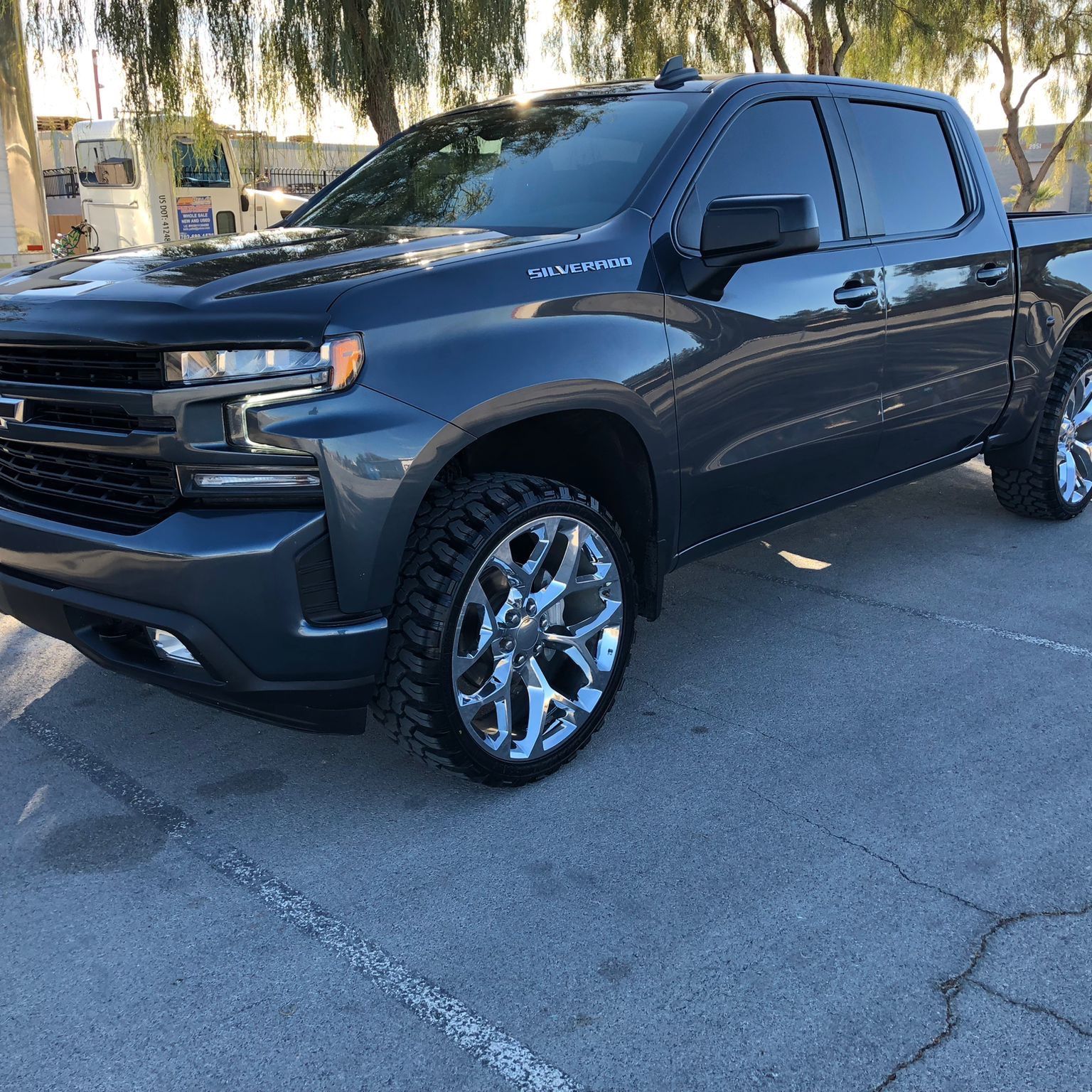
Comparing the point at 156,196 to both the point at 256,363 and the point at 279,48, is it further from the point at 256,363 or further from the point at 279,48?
the point at 256,363

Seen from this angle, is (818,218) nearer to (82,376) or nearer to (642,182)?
(642,182)

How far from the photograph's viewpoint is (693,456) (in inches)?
133

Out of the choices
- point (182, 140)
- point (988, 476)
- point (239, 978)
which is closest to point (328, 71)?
point (182, 140)

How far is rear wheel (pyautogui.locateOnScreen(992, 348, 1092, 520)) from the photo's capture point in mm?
5258

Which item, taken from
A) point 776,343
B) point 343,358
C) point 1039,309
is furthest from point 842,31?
point 343,358

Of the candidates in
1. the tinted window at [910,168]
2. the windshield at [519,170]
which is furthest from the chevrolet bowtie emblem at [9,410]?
the tinted window at [910,168]

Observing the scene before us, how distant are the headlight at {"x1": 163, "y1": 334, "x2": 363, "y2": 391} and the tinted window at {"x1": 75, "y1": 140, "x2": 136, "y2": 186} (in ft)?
49.9

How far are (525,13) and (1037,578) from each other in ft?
24.3

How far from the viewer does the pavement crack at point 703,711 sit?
134 inches

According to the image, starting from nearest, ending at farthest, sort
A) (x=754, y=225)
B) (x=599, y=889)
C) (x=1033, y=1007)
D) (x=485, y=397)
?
1. (x=1033, y=1007)
2. (x=599, y=889)
3. (x=485, y=397)
4. (x=754, y=225)

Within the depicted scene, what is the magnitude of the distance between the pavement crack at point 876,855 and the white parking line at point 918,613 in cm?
161

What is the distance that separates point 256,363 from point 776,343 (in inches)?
68.7

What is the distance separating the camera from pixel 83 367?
271 cm

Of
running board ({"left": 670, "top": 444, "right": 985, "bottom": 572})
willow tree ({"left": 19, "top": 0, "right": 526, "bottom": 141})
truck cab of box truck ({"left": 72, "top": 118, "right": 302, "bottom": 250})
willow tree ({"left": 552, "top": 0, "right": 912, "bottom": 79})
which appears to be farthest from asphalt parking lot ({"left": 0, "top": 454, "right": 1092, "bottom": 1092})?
truck cab of box truck ({"left": 72, "top": 118, "right": 302, "bottom": 250})
